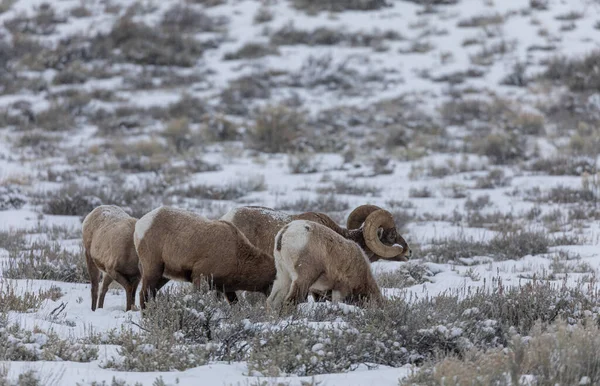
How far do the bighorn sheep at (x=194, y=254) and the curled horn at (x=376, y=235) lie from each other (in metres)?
1.23

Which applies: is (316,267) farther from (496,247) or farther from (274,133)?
(274,133)

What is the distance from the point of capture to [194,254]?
7.08m

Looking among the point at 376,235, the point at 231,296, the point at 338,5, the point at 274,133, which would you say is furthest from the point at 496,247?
the point at 338,5

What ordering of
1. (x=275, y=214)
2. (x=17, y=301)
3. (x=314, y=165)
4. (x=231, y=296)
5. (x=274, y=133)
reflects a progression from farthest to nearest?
(x=274, y=133), (x=314, y=165), (x=275, y=214), (x=231, y=296), (x=17, y=301)

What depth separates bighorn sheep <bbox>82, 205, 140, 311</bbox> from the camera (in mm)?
7637

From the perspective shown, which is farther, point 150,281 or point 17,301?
point 150,281

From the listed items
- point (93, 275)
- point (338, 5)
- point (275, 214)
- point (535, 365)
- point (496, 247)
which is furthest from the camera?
point (338, 5)

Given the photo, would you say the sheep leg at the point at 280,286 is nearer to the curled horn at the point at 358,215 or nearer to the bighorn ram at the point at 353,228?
the bighorn ram at the point at 353,228

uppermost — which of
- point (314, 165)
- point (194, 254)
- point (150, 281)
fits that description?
point (194, 254)

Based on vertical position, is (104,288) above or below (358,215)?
below

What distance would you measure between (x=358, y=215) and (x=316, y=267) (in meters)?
1.79

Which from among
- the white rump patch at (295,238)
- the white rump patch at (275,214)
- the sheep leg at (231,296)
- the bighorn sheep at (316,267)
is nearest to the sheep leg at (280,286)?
the bighorn sheep at (316,267)

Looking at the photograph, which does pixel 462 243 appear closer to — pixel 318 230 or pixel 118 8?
pixel 318 230

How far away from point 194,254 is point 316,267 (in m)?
1.10
